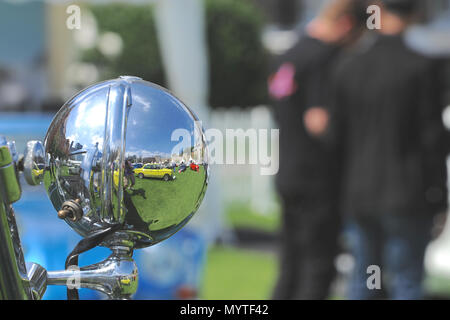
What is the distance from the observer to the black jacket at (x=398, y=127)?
11.1ft

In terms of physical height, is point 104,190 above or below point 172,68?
below

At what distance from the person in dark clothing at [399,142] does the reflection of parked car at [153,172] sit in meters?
2.60

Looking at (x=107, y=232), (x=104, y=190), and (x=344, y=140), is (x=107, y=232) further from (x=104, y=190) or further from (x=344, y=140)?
(x=344, y=140)

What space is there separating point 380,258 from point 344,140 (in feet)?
2.01

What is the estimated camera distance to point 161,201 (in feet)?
2.94

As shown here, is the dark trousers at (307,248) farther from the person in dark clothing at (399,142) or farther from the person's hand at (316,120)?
the person in dark clothing at (399,142)

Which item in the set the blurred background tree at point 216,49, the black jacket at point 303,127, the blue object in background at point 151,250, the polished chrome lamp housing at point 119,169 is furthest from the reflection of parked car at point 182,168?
the blurred background tree at point 216,49

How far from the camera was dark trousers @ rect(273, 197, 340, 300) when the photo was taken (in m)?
4.12

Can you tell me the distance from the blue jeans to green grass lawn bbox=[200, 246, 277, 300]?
1.22 meters

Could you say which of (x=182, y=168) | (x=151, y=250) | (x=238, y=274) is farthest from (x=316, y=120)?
(x=182, y=168)

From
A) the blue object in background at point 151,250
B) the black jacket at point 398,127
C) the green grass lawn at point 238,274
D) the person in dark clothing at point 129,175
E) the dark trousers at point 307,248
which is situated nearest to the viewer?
the person in dark clothing at point 129,175

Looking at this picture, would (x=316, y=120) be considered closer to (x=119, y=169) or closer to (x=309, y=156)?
(x=309, y=156)
